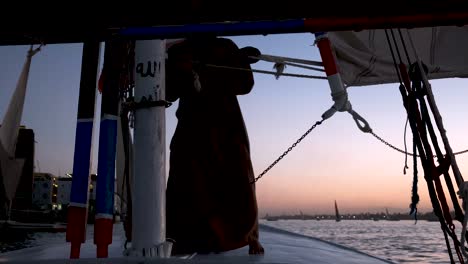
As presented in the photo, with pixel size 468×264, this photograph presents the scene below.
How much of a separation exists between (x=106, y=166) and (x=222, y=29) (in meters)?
2.35

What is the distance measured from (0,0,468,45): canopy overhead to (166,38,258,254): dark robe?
112 inches

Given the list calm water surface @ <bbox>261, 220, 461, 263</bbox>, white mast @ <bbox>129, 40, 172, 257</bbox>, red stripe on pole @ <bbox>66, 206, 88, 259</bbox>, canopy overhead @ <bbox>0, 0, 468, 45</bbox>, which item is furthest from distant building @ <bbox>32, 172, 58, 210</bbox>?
canopy overhead @ <bbox>0, 0, 468, 45</bbox>

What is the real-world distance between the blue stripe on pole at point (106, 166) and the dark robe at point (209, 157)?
1.22 meters

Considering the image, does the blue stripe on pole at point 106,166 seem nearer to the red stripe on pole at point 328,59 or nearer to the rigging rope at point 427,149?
the red stripe on pole at point 328,59

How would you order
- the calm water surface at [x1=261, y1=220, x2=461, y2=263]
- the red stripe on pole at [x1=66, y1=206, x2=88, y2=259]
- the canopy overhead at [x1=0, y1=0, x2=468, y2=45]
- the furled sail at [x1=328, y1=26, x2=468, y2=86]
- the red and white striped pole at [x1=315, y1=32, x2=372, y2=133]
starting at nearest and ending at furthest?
1. the canopy overhead at [x1=0, y1=0, x2=468, y2=45]
2. the red stripe on pole at [x1=66, y1=206, x2=88, y2=259]
3. the red and white striped pole at [x1=315, y1=32, x2=372, y2=133]
4. the furled sail at [x1=328, y1=26, x2=468, y2=86]
5. the calm water surface at [x1=261, y1=220, x2=461, y2=263]

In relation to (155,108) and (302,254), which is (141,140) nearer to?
(155,108)

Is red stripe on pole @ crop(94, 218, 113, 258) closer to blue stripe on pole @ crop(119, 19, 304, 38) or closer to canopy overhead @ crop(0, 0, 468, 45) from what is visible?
canopy overhead @ crop(0, 0, 468, 45)

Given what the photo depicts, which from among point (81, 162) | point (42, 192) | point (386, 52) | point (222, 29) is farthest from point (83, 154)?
point (42, 192)

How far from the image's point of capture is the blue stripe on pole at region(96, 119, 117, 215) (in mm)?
3875

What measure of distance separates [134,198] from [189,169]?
151 centimetres

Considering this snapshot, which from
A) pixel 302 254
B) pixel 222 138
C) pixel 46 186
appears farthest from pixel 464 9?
pixel 46 186

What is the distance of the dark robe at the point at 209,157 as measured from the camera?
4.97m

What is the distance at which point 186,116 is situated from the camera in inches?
209

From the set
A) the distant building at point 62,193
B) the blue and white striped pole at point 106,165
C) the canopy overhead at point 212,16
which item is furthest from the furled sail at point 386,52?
the distant building at point 62,193
